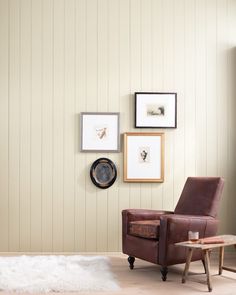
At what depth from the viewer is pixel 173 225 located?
172 inches

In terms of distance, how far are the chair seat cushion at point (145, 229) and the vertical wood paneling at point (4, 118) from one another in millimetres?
1570

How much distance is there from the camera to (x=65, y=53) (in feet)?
18.8

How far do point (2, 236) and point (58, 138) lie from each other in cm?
126

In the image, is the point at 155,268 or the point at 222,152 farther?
the point at 222,152

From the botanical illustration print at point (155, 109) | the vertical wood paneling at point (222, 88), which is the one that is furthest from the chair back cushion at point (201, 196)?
the botanical illustration print at point (155, 109)

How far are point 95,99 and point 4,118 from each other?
3.43 feet

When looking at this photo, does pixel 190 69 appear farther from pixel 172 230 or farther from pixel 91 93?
pixel 172 230

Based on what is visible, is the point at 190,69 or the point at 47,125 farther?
the point at 190,69

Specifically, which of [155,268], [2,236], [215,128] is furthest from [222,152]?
[2,236]

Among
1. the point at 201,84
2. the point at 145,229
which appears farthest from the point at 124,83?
the point at 145,229

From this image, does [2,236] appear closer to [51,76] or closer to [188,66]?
[51,76]

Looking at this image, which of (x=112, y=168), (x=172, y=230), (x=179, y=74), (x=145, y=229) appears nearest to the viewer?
(x=172, y=230)

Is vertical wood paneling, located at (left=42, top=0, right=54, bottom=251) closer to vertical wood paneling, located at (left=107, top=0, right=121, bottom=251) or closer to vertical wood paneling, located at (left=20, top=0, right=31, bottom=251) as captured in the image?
vertical wood paneling, located at (left=20, top=0, right=31, bottom=251)

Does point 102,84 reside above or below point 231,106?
above
